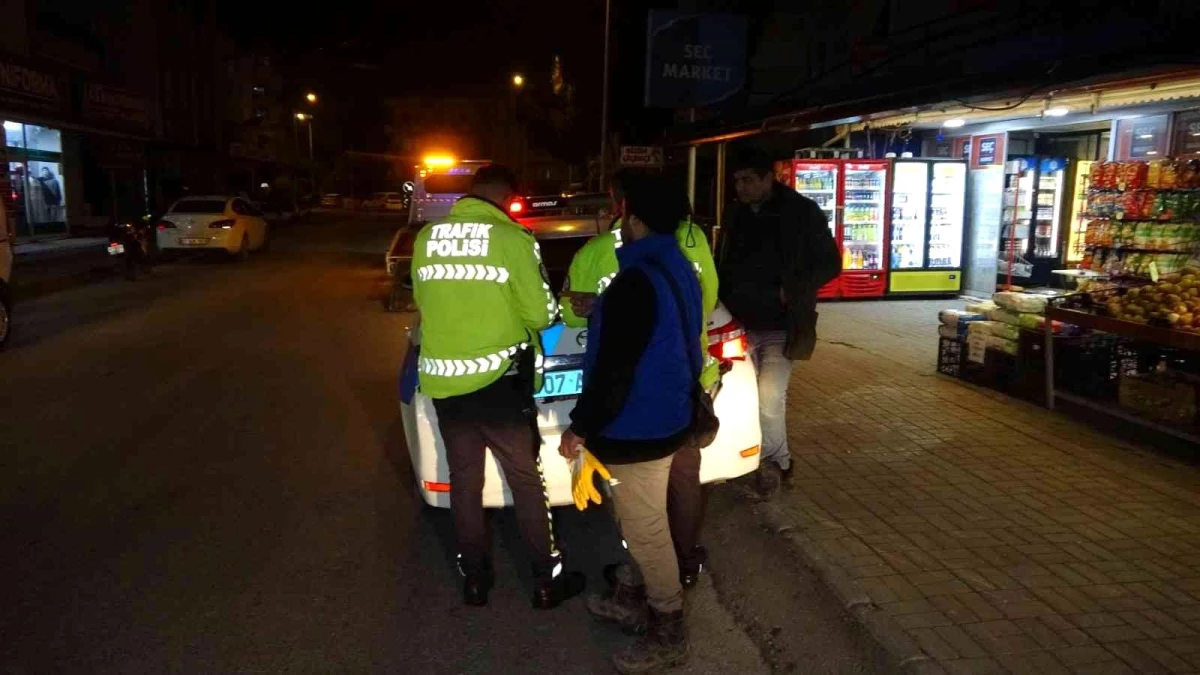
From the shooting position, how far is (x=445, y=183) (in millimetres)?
18578

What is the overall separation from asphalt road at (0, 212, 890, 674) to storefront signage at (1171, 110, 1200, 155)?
6.81 meters

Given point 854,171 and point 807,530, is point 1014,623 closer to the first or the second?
point 807,530

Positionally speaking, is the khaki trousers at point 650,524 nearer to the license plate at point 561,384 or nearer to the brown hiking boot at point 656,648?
the brown hiking boot at point 656,648

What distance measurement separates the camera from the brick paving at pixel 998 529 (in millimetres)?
3877

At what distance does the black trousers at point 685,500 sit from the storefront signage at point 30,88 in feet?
69.1

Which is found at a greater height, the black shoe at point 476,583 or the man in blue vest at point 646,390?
the man in blue vest at point 646,390

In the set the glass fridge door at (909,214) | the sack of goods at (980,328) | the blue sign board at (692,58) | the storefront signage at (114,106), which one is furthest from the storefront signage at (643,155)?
the storefront signage at (114,106)

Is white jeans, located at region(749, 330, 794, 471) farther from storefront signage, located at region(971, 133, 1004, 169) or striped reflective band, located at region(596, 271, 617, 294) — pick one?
storefront signage, located at region(971, 133, 1004, 169)

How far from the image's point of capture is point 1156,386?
6.72 m

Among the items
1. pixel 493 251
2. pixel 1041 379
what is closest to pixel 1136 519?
pixel 1041 379

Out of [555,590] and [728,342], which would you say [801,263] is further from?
[555,590]

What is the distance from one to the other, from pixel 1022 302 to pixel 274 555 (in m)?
6.24

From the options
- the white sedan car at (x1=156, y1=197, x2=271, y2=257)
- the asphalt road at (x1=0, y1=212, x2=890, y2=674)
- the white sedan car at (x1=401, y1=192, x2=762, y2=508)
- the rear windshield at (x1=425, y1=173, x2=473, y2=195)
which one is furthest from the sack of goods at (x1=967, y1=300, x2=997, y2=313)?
the white sedan car at (x1=156, y1=197, x2=271, y2=257)

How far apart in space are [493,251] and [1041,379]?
221 inches
